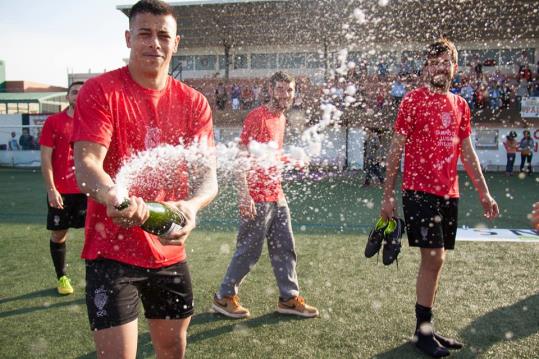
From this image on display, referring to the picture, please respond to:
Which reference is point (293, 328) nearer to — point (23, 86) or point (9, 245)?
point (9, 245)

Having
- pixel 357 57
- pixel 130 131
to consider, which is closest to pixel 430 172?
pixel 130 131

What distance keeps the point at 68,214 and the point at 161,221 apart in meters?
3.17

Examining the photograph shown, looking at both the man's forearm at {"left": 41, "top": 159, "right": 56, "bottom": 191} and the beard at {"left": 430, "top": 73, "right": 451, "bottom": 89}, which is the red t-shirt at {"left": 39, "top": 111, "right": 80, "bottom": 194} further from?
the beard at {"left": 430, "top": 73, "right": 451, "bottom": 89}

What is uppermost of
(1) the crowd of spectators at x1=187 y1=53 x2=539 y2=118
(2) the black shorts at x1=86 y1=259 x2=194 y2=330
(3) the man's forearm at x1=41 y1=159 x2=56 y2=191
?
(1) the crowd of spectators at x1=187 y1=53 x2=539 y2=118

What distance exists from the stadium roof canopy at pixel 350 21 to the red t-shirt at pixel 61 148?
19.4 m

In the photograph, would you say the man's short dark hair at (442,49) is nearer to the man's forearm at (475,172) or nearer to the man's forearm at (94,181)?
the man's forearm at (475,172)

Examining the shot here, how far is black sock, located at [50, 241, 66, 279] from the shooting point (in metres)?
4.74

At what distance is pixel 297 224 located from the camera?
8188 mm

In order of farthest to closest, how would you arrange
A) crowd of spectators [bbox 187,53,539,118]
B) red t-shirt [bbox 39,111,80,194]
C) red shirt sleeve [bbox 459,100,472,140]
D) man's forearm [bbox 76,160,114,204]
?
crowd of spectators [bbox 187,53,539,118] < red t-shirt [bbox 39,111,80,194] < red shirt sleeve [bbox 459,100,472,140] < man's forearm [bbox 76,160,114,204]

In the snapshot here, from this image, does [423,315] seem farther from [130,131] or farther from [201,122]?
[130,131]

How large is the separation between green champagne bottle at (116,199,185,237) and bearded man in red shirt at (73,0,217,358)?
3 cm

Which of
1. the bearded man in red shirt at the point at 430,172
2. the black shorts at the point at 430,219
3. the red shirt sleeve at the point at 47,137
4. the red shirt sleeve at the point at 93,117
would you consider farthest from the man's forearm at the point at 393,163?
the red shirt sleeve at the point at 47,137

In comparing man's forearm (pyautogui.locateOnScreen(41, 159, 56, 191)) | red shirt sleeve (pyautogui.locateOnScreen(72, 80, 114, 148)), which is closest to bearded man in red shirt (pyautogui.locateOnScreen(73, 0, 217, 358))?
red shirt sleeve (pyautogui.locateOnScreen(72, 80, 114, 148))

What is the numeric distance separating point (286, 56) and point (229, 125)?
670cm
